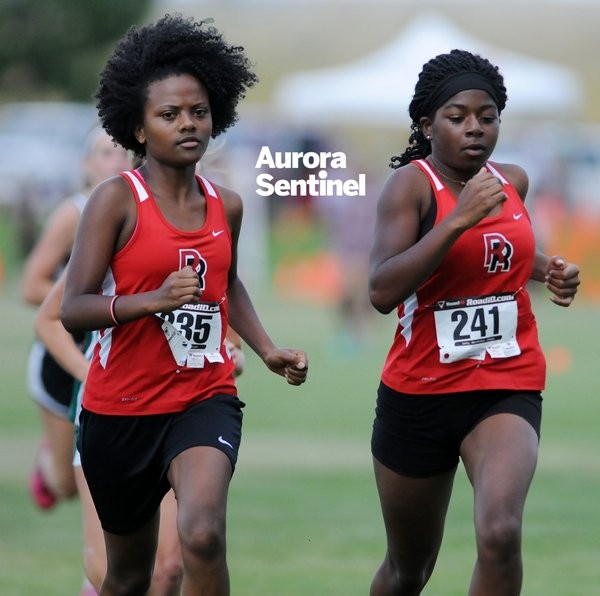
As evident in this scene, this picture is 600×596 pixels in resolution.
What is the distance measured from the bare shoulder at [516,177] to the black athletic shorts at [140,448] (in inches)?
55.8

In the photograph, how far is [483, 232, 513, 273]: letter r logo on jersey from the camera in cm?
613

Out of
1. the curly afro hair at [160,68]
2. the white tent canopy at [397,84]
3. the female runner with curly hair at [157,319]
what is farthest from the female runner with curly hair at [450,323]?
the white tent canopy at [397,84]

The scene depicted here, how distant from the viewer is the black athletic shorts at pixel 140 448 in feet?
19.5

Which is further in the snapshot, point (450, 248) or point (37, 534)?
point (37, 534)

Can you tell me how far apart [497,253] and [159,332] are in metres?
1.30

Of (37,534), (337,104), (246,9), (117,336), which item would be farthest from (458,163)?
(246,9)

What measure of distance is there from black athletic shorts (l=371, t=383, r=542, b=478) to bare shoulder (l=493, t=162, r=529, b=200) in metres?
0.83

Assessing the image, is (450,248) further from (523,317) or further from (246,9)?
(246,9)

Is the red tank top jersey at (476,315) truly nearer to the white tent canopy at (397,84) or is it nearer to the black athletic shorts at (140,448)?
the black athletic shorts at (140,448)

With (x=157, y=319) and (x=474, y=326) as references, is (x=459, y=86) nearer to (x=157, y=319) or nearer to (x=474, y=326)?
(x=474, y=326)

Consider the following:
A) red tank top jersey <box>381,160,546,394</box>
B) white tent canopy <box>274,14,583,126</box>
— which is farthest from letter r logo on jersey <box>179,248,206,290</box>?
white tent canopy <box>274,14,583,126</box>

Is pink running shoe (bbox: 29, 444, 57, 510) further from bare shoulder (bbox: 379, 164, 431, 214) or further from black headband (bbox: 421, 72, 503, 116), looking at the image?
black headband (bbox: 421, 72, 503, 116)

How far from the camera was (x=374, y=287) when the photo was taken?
6.10 meters

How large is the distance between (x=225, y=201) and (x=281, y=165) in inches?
54.7
